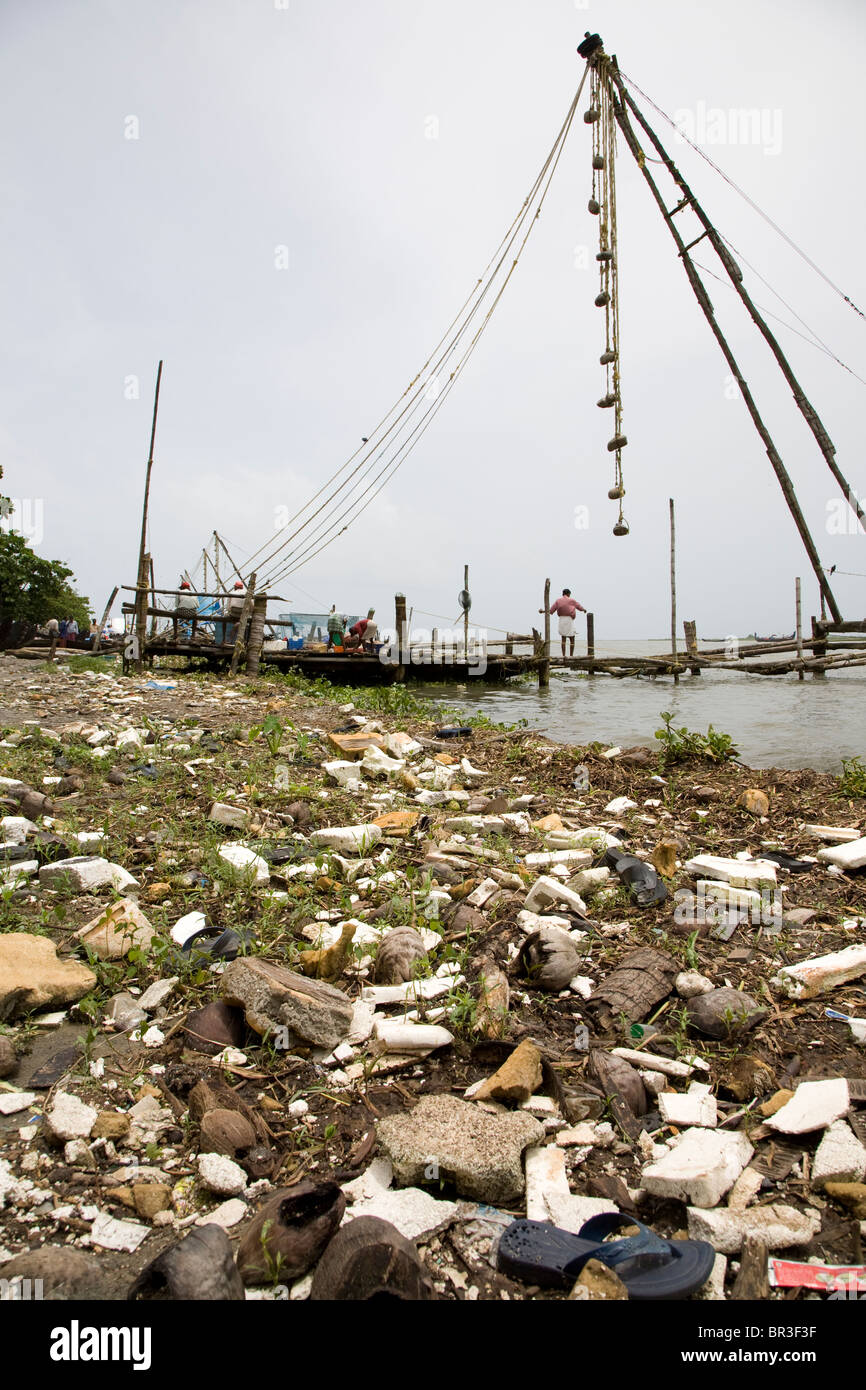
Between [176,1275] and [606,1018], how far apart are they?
1392 millimetres

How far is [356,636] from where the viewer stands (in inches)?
709

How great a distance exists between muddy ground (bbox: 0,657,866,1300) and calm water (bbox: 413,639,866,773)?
305cm

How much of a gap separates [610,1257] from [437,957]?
1305 millimetres

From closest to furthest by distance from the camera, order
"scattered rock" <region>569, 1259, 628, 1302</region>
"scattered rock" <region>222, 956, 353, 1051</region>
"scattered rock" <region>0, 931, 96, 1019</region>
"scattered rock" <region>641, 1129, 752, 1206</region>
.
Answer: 1. "scattered rock" <region>569, 1259, 628, 1302</region>
2. "scattered rock" <region>641, 1129, 752, 1206</region>
3. "scattered rock" <region>222, 956, 353, 1051</region>
4. "scattered rock" <region>0, 931, 96, 1019</region>

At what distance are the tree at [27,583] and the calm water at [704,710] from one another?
70.5 ft

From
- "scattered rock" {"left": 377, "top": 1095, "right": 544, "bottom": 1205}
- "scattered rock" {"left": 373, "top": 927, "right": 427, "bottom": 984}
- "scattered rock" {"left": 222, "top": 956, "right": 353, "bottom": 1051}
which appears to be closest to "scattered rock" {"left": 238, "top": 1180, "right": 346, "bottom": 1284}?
"scattered rock" {"left": 377, "top": 1095, "right": 544, "bottom": 1205}

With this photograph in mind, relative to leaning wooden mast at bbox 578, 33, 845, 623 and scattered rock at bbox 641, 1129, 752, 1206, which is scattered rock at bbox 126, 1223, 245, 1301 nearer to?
scattered rock at bbox 641, 1129, 752, 1206

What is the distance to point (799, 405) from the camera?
583cm

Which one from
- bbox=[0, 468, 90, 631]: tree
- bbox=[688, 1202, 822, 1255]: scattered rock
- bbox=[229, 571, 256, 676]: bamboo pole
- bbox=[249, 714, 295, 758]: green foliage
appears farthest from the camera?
bbox=[0, 468, 90, 631]: tree

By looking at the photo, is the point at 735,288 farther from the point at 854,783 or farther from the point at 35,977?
the point at 35,977

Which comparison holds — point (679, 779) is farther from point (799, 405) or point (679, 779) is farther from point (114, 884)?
point (114, 884)

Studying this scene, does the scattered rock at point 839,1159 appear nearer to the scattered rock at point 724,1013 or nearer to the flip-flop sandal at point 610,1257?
the flip-flop sandal at point 610,1257

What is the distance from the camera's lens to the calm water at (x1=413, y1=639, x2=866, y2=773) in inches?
336

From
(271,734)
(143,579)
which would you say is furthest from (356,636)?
(271,734)
